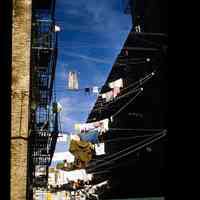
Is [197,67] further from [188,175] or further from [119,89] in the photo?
[119,89]

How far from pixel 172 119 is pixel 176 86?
15.5 inches

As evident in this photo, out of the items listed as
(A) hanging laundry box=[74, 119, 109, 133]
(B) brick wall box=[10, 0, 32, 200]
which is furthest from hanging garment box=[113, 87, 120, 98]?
(B) brick wall box=[10, 0, 32, 200]

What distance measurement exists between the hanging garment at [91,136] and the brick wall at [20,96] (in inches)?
345

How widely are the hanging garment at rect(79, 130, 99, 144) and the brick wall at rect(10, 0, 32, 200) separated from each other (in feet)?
28.8

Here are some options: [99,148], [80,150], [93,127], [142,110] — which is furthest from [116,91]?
[80,150]

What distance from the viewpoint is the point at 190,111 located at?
453 cm

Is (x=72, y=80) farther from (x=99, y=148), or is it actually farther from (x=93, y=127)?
(x=99, y=148)

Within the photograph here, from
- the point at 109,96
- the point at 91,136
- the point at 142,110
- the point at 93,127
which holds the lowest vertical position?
the point at 91,136

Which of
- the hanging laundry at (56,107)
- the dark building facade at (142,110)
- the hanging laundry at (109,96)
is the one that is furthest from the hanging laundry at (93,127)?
the hanging laundry at (109,96)

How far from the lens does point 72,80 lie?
59.3ft

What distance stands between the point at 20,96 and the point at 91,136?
29.9 ft

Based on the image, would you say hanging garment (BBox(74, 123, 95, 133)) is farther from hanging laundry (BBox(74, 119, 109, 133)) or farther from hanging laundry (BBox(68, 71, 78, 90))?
hanging laundry (BBox(68, 71, 78, 90))

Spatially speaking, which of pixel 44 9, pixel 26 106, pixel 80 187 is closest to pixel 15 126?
pixel 26 106

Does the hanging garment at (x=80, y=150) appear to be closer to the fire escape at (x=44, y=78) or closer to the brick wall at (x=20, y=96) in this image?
the fire escape at (x=44, y=78)
